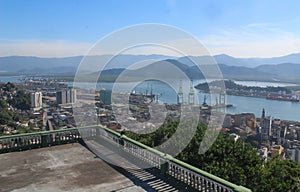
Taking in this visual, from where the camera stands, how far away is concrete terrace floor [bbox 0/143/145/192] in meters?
4.27

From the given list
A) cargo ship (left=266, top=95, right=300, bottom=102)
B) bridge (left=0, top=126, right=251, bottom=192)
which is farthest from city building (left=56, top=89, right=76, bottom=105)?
cargo ship (left=266, top=95, right=300, bottom=102)

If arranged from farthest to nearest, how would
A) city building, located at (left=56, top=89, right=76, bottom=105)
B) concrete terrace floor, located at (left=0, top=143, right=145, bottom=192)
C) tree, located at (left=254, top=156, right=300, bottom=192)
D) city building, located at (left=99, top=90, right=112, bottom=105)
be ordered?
1. city building, located at (left=56, top=89, right=76, bottom=105)
2. city building, located at (left=99, top=90, right=112, bottom=105)
3. tree, located at (left=254, top=156, right=300, bottom=192)
4. concrete terrace floor, located at (left=0, top=143, right=145, bottom=192)

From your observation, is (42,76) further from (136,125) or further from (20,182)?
(20,182)

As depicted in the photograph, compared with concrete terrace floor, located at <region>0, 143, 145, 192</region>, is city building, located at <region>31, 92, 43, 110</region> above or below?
above

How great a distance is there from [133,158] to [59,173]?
145 centimetres

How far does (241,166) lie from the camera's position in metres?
6.28

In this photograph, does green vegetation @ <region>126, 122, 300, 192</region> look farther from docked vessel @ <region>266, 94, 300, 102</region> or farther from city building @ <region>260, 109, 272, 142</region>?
docked vessel @ <region>266, 94, 300, 102</region>

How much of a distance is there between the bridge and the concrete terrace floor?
0.74 feet

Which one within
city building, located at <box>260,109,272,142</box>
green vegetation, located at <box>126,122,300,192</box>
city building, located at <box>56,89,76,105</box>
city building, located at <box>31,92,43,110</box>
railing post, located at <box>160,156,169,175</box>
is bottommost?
city building, located at <box>260,109,272,142</box>

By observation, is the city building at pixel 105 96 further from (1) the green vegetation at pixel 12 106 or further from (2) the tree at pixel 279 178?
(1) the green vegetation at pixel 12 106

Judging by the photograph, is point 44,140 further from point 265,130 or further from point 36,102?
point 265,130

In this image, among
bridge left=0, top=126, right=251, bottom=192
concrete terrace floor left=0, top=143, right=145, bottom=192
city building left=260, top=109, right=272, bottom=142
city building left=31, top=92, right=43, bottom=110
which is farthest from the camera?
city building left=31, top=92, right=43, bottom=110

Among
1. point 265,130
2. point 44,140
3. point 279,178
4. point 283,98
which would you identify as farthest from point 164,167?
point 283,98

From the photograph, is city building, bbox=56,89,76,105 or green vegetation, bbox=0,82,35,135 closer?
city building, bbox=56,89,76,105
